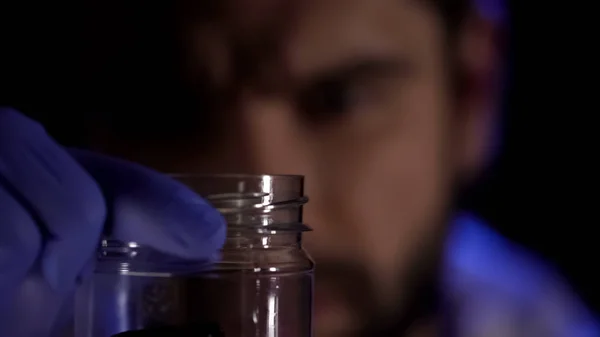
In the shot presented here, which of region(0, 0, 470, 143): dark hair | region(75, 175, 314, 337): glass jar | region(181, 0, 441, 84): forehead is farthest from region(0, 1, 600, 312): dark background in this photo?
region(75, 175, 314, 337): glass jar

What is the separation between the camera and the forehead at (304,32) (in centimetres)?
82

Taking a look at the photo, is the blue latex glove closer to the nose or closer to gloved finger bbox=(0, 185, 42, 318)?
gloved finger bbox=(0, 185, 42, 318)

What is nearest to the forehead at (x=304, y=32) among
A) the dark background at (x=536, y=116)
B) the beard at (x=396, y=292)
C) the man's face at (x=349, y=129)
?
the man's face at (x=349, y=129)

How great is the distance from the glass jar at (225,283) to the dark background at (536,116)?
0.23 m

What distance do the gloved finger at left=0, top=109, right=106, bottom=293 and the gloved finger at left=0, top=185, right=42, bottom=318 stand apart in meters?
0.01

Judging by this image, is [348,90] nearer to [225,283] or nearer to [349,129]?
[349,129]

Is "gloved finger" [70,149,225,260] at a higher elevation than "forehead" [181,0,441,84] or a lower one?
lower

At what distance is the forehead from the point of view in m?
0.82

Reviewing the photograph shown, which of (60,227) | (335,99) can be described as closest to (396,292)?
(335,99)

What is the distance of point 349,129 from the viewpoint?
832 millimetres

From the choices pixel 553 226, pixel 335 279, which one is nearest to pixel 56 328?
pixel 335 279

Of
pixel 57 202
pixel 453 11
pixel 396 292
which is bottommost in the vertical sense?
pixel 396 292

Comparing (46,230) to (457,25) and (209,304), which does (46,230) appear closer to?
(209,304)

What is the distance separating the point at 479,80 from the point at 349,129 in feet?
0.54
